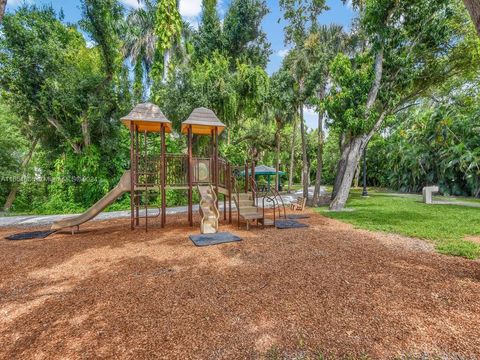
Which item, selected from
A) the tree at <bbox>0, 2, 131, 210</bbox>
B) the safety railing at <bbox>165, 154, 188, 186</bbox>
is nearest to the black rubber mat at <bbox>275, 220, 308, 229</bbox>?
the safety railing at <bbox>165, 154, 188, 186</bbox>

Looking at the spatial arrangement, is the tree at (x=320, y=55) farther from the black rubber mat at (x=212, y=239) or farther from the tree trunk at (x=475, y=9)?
the tree trunk at (x=475, y=9)

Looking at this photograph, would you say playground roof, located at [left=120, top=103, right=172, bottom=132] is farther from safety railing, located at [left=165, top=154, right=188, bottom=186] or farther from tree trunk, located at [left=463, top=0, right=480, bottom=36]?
tree trunk, located at [left=463, top=0, right=480, bottom=36]

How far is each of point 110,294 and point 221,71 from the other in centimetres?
1307

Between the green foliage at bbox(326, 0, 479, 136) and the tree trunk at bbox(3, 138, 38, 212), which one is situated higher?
the green foliage at bbox(326, 0, 479, 136)

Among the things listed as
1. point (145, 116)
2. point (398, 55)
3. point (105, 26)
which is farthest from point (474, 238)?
point (105, 26)

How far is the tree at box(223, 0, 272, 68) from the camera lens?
1611 cm

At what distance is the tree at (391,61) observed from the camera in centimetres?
995

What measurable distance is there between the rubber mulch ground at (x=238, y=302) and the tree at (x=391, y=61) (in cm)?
653

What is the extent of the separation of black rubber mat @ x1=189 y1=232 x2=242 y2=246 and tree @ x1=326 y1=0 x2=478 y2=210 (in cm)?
684

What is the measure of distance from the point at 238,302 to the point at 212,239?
3.10m

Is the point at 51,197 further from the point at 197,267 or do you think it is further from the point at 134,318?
the point at 134,318

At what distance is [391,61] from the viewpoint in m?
10.4

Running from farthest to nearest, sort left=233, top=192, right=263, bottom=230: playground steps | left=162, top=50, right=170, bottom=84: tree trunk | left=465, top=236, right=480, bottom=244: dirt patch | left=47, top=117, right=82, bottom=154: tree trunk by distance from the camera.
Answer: left=162, top=50, right=170, bottom=84: tree trunk < left=47, top=117, right=82, bottom=154: tree trunk < left=233, top=192, right=263, bottom=230: playground steps < left=465, top=236, right=480, bottom=244: dirt patch

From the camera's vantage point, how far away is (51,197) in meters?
11.8
